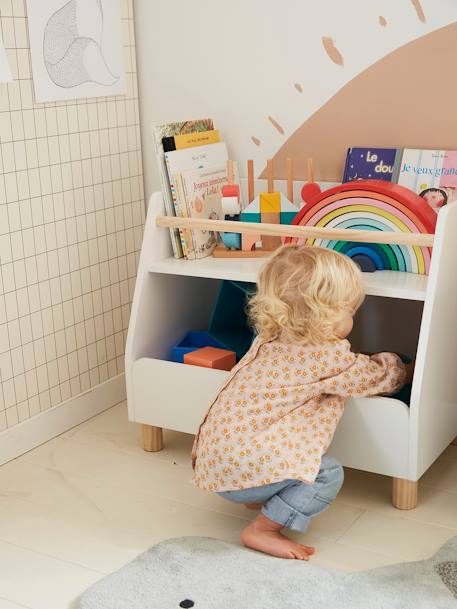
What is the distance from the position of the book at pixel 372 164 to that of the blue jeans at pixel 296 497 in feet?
2.32

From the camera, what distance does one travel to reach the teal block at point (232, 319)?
214cm

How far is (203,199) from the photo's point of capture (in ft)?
6.82

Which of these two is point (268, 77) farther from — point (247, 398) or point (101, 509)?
point (101, 509)

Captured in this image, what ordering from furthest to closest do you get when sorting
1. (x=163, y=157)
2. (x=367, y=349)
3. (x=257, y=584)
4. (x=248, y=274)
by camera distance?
(x=367, y=349) → (x=163, y=157) → (x=248, y=274) → (x=257, y=584)

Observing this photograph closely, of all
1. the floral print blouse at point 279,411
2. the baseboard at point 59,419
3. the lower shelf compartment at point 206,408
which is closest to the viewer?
the floral print blouse at point 279,411

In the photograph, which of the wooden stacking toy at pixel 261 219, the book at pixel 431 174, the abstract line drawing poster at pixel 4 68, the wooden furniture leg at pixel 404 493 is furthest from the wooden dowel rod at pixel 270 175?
the wooden furniture leg at pixel 404 493

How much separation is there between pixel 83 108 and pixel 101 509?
984 mm

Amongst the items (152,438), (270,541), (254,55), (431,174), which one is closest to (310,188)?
(431,174)

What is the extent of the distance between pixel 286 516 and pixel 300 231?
588mm

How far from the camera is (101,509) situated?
1.84m

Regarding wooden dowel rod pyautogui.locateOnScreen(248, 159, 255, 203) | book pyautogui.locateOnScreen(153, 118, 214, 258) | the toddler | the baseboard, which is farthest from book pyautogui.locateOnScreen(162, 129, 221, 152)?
the baseboard

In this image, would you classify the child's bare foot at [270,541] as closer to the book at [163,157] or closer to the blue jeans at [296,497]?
the blue jeans at [296,497]

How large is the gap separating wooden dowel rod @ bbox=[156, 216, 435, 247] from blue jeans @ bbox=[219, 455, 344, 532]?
45 cm

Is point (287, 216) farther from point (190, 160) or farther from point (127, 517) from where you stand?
point (127, 517)
